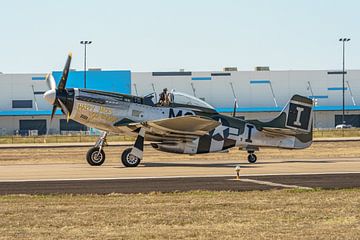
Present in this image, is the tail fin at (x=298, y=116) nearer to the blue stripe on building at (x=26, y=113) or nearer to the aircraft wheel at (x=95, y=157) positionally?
the aircraft wheel at (x=95, y=157)

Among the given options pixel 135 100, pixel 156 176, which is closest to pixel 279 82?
pixel 135 100

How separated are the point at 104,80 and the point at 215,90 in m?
14.7

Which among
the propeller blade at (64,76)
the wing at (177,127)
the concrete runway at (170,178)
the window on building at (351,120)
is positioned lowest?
the window on building at (351,120)

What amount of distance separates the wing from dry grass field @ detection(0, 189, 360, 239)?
10.8m

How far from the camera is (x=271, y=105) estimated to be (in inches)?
3967

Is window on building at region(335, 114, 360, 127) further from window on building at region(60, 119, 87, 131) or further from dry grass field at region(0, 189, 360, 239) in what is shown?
dry grass field at region(0, 189, 360, 239)

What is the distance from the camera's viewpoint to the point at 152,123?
3092 cm

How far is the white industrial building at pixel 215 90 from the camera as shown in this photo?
96250mm

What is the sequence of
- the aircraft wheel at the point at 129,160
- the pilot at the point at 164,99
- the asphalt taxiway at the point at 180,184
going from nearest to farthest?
the asphalt taxiway at the point at 180,184
the aircraft wheel at the point at 129,160
the pilot at the point at 164,99

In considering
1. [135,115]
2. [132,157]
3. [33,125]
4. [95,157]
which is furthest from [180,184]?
[33,125]

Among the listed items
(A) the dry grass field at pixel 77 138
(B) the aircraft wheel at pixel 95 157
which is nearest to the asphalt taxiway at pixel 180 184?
(B) the aircraft wheel at pixel 95 157

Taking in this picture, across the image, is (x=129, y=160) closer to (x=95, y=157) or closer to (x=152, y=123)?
(x=152, y=123)

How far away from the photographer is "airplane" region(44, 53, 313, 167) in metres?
30.9

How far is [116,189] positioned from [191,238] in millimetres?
8535
